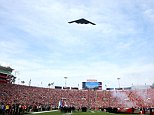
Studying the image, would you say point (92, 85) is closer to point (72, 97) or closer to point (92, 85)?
point (92, 85)

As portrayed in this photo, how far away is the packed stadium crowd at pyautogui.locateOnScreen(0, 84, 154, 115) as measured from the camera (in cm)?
7807

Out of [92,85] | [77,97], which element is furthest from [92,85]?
[77,97]

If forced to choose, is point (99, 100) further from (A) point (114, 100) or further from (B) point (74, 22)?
(B) point (74, 22)

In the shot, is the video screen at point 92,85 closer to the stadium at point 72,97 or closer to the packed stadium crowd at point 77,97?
the stadium at point 72,97

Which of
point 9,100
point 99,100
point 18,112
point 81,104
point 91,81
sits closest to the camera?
point 18,112

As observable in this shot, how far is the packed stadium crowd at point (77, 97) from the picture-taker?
78.1m

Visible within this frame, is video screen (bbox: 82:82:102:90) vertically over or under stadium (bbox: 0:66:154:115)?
over

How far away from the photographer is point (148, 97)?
96250 millimetres

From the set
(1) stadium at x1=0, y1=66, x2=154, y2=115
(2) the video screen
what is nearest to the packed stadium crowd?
(1) stadium at x1=0, y1=66, x2=154, y2=115

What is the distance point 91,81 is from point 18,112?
84594 mm

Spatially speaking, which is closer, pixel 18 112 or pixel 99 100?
pixel 18 112

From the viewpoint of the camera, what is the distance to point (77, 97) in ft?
315

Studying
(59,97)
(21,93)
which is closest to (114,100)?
(59,97)

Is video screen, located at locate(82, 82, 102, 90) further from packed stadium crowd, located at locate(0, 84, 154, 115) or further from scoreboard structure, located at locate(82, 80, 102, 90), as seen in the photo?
packed stadium crowd, located at locate(0, 84, 154, 115)
